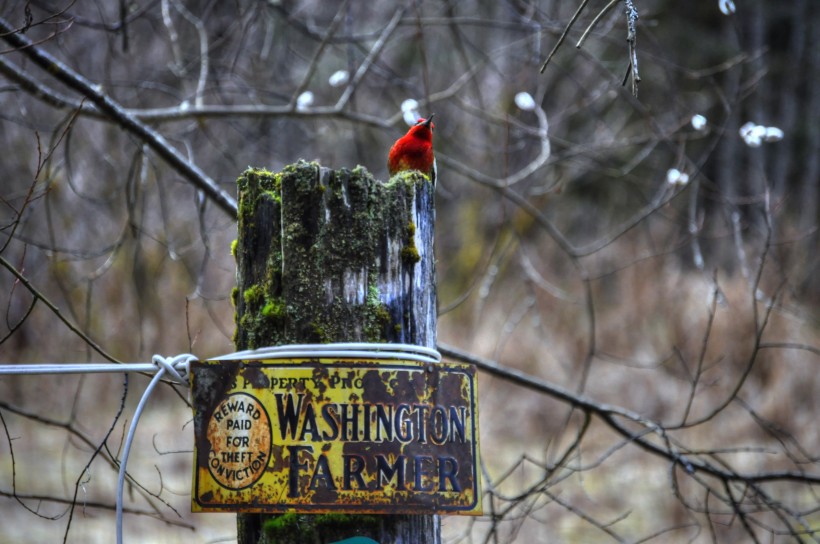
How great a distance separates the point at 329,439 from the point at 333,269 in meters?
0.28

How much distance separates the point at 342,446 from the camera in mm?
1264

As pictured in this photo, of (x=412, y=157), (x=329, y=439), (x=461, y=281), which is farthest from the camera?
(x=461, y=281)

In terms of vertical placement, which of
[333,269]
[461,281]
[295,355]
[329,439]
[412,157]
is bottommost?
[329,439]

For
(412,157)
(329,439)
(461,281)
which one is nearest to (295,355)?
(329,439)

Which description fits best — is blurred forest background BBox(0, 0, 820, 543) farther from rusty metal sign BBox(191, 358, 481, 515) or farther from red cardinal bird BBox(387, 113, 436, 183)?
rusty metal sign BBox(191, 358, 481, 515)

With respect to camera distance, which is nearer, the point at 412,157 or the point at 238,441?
the point at 238,441

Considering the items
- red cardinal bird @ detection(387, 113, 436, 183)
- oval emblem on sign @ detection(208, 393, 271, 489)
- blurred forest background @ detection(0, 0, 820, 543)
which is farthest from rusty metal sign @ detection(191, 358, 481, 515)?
blurred forest background @ detection(0, 0, 820, 543)

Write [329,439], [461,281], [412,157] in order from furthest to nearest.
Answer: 1. [461,281]
2. [412,157]
3. [329,439]

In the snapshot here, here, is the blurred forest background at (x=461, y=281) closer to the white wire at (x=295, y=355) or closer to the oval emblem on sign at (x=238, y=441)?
the white wire at (x=295, y=355)

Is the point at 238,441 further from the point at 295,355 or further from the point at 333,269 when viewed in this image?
the point at 333,269

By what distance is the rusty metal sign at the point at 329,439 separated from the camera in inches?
49.1

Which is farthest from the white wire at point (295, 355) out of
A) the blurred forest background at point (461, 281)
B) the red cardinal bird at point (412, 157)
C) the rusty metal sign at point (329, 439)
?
the blurred forest background at point (461, 281)

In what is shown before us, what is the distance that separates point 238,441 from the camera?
4.16 feet

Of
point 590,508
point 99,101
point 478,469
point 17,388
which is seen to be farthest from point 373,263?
point 17,388
